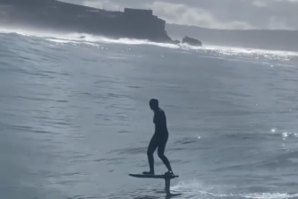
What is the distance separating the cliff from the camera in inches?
6934

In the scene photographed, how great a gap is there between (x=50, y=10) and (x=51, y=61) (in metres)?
119

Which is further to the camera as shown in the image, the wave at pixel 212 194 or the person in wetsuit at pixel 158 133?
the wave at pixel 212 194

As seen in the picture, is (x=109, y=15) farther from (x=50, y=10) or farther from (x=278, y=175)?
(x=278, y=175)

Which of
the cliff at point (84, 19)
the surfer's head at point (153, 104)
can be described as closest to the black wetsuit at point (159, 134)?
the surfer's head at point (153, 104)

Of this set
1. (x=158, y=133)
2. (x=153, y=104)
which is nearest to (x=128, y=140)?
(x=158, y=133)

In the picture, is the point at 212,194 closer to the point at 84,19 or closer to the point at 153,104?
the point at 153,104

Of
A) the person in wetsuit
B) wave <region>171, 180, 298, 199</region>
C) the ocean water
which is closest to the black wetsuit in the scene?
the person in wetsuit

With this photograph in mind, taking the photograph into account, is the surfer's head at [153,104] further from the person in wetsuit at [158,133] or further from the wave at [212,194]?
the wave at [212,194]

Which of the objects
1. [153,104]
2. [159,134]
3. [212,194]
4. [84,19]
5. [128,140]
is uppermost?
[84,19]

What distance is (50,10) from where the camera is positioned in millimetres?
183250

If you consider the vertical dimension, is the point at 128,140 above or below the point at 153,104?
below

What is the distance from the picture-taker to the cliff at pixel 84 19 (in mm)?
176125

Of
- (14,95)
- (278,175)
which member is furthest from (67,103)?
(278,175)

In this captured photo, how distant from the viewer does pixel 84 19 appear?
19100cm
